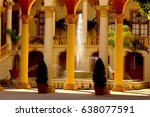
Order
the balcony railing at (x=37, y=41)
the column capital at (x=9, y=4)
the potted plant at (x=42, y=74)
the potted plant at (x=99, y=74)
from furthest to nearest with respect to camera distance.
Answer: the balcony railing at (x=37, y=41), the column capital at (x=9, y=4), the potted plant at (x=42, y=74), the potted plant at (x=99, y=74)

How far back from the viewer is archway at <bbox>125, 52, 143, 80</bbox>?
36.1m

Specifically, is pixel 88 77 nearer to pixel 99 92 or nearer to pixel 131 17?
pixel 99 92

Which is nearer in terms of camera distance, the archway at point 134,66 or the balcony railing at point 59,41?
the balcony railing at point 59,41

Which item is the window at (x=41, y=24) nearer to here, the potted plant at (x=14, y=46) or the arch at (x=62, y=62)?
the arch at (x=62, y=62)

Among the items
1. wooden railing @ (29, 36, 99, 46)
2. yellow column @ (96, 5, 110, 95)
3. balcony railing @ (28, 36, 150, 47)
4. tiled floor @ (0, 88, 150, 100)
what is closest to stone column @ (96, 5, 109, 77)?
yellow column @ (96, 5, 110, 95)

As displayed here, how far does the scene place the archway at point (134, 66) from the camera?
118 feet

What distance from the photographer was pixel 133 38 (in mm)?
32438

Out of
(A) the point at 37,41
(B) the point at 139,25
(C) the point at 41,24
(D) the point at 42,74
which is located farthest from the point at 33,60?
(D) the point at 42,74

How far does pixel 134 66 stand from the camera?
3600 cm

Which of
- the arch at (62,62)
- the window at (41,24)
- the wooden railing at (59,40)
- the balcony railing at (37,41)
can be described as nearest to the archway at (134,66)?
the wooden railing at (59,40)

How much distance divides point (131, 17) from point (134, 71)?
18.2ft

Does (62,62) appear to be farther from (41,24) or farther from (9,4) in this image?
(9,4)

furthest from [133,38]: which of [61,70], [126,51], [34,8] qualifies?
[34,8]

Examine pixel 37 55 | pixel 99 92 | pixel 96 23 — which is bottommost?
pixel 99 92
